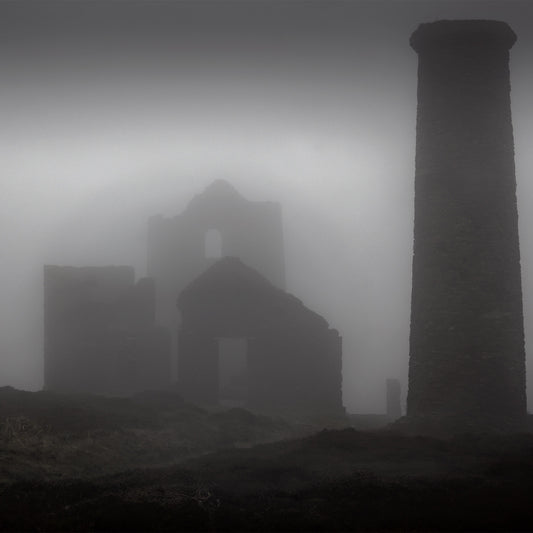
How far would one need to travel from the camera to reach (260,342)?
97.0 feet

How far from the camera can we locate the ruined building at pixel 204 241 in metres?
43.4

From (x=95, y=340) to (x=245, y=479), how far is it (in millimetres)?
19305

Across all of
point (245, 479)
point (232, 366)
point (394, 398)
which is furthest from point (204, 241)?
point (245, 479)

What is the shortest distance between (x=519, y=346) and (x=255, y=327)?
11.3 meters

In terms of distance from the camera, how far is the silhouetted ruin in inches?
1142

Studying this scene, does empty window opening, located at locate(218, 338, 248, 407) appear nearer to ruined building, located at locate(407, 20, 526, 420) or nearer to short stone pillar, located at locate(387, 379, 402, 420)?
short stone pillar, located at locate(387, 379, 402, 420)

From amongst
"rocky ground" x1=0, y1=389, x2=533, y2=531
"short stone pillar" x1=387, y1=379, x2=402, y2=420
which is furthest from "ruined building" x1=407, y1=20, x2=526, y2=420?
"short stone pillar" x1=387, y1=379, x2=402, y2=420

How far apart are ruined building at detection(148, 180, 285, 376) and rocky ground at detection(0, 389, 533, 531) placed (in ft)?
69.6

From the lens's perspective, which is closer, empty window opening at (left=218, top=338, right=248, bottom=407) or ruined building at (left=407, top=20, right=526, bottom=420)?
ruined building at (left=407, top=20, right=526, bottom=420)

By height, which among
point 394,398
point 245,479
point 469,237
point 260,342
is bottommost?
point 394,398

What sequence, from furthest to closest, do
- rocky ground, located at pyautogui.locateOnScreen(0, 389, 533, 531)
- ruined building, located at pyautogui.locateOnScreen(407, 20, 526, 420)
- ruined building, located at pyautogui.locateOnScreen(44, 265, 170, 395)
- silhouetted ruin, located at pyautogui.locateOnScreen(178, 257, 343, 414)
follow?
1. ruined building, located at pyautogui.locateOnScreen(44, 265, 170, 395)
2. silhouetted ruin, located at pyautogui.locateOnScreen(178, 257, 343, 414)
3. ruined building, located at pyautogui.locateOnScreen(407, 20, 526, 420)
4. rocky ground, located at pyautogui.locateOnScreen(0, 389, 533, 531)

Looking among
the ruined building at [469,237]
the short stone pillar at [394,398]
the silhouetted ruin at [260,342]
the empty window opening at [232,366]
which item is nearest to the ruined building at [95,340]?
the silhouetted ruin at [260,342]

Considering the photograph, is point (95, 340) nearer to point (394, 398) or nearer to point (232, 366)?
point (232, 366)

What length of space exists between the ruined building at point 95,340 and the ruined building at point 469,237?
14.2 metres
